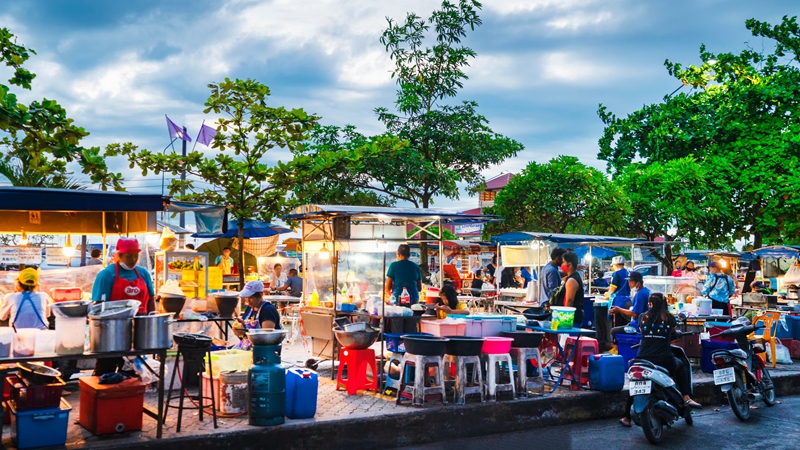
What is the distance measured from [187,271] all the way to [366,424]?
5.33 meters

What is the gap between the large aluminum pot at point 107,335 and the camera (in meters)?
5.98

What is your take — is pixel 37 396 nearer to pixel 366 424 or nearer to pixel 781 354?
pixel 366 424

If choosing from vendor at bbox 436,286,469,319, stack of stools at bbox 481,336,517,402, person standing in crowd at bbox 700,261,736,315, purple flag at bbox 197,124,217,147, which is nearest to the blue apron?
stack of stools at bbox 481,336,517,402

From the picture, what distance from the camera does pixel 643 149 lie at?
3033 centimetres

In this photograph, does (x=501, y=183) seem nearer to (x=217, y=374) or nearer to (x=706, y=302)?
(x=706, y=302)

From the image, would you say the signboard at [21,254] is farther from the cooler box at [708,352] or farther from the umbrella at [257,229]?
the cooler box at [708,352]

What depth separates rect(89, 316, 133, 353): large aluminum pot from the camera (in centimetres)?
598

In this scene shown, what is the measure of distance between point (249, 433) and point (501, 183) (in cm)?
5846

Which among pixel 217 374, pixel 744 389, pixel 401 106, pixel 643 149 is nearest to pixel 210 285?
pixel 217 374

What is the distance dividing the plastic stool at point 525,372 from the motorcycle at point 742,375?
6.59 ft

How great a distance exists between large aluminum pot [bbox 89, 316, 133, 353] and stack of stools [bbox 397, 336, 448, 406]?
3.06 meters

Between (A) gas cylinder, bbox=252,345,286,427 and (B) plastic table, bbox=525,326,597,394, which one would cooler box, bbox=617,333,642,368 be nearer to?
(B) plastic table, bbox=525,326,597,394

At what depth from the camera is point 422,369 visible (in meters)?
7.84

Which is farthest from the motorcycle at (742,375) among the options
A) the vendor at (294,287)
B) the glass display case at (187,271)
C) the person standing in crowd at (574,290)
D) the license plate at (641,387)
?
the vendor at (294,287)
